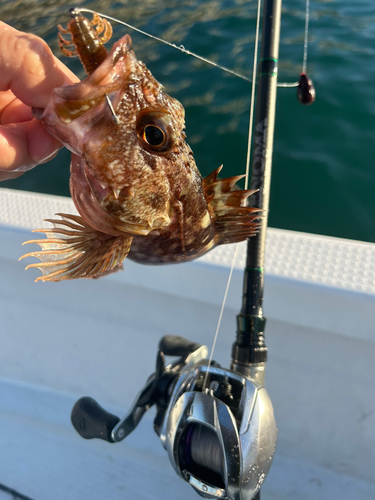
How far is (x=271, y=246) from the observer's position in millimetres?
2443

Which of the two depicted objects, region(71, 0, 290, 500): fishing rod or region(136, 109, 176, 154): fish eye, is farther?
region(71, 0, 290, 500): fishing rod

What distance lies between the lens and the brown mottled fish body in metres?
1.11

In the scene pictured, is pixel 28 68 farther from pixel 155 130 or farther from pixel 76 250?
pixel 76 250

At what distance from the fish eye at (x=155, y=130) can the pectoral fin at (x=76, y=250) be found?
343 mm

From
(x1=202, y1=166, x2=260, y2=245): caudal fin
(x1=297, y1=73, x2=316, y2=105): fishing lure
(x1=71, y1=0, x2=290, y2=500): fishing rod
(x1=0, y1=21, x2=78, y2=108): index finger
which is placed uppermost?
(x1=297, y1=73, x2=316, y2=105): fishing lure

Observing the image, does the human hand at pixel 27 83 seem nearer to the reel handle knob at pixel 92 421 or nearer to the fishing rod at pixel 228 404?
the fishing rod at pixel 228 404

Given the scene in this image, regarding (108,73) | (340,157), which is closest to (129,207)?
Result: (108,73)

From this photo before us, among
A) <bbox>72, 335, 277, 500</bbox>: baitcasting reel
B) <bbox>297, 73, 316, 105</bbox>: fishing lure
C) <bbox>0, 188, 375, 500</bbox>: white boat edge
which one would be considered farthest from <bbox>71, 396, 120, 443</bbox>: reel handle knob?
<bbox>297, 73, 316, 105</bbox>: fishing lure

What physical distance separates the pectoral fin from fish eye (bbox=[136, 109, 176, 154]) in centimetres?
34

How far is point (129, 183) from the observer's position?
1.22 m

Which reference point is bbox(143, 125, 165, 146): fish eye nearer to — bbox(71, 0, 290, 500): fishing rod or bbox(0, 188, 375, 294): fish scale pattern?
bbox(71, 0, 290, 500): fishing rod

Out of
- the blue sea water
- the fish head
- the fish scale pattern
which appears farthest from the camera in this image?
the blue sea water

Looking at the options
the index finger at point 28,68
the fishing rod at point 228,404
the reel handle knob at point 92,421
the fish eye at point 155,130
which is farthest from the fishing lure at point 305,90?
the reel handle knob at point 92,421

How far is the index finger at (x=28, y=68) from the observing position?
1164 millimetres
